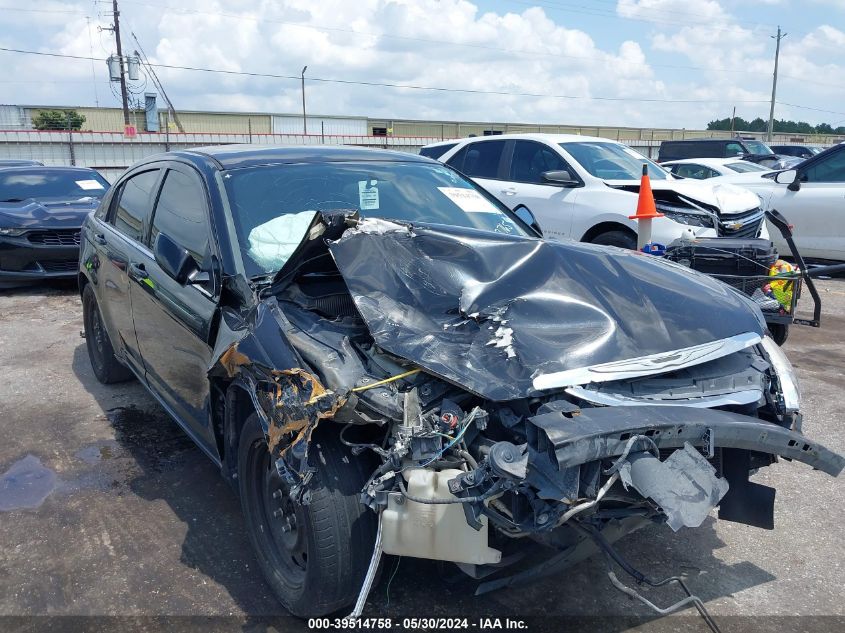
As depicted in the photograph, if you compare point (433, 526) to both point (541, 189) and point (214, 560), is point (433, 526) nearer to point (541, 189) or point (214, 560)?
point (214, 560)

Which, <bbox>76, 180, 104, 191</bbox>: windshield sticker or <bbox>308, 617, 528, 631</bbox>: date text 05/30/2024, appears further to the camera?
<bbox>76, 180, 104, 191</bbox>: windshield sticker

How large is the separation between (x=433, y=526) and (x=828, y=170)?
937cm

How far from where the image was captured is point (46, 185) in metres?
10.5

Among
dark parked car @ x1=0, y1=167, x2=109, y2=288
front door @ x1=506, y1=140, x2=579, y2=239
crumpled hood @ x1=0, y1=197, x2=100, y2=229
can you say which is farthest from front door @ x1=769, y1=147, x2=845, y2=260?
dark parked car @ x1=0, y1=167, x2=109, y2=288

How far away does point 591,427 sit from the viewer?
82.1 inches

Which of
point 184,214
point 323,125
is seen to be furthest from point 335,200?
point 323,125

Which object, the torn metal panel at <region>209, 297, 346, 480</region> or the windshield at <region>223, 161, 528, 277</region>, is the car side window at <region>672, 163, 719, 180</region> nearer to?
the windshield at <region>223, 161, 528, 277</region>

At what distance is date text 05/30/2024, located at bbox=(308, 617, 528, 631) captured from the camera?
273 cm

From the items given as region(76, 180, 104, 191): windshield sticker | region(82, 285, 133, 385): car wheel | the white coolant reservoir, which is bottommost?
region(82, 285, 133, 385): car wheel

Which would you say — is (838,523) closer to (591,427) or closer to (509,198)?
(591,427)

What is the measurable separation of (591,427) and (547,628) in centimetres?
109

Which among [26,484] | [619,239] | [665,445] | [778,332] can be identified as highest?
[665,445]

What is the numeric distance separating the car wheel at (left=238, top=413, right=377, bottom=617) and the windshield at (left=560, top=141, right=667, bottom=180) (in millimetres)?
6251

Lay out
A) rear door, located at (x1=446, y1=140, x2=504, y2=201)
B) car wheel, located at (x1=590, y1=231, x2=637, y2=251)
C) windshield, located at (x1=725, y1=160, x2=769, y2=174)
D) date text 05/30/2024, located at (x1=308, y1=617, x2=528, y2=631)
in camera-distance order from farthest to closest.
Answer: windshield, located at (x1=725, y1=160, x2=769, y2=174) → rear door, located at (x1=446, y1=140, x2=504, y2=201) → car wheel, located at (x1=590, y1=231, x2=637, y2=251) → date text 05/30/2024, located at (x1=308, y1=617, x2=528, y2=631)
